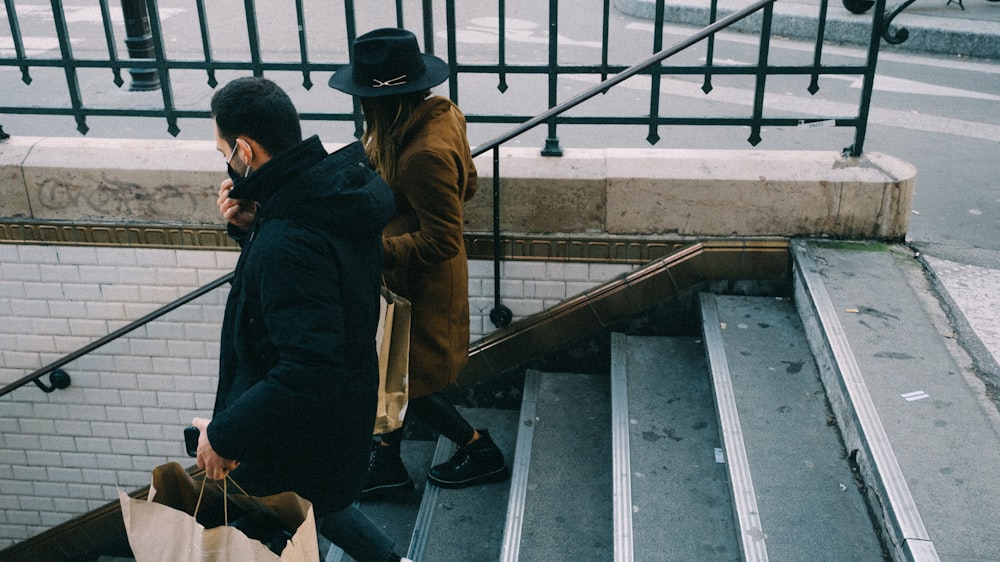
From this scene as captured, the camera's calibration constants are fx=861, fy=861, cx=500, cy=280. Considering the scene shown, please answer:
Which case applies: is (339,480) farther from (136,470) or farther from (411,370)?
(136,470)

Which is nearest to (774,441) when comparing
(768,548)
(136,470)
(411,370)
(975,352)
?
(768,548)

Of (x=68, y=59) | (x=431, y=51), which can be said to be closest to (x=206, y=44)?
(x=68, y=59)

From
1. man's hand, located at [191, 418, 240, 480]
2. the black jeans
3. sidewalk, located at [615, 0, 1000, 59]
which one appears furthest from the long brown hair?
sidewalk, located at [615, 0, 1000, 59]

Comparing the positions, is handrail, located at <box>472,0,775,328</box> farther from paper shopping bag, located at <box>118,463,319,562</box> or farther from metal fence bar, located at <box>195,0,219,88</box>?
paper shopping bag, located at <box>118,463,319,562</box>

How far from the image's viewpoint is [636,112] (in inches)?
277

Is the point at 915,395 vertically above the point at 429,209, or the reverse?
the point at 429,209

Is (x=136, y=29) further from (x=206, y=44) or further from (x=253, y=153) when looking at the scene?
(x=253, y=153)

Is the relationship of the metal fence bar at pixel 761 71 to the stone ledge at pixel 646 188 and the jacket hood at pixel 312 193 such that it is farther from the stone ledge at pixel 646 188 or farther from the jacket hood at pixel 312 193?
the jacket hood at pixel 312 193

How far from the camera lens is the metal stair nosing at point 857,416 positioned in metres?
2.31

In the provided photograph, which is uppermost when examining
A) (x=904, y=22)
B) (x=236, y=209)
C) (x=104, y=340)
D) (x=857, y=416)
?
(x=236, y=209)

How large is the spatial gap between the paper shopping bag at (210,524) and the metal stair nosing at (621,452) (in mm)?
1042

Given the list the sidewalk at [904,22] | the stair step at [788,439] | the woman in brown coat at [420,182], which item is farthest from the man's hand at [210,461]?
the sidewalk at [904,22]

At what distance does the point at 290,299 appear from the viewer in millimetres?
2135

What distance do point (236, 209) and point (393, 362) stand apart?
0.82 meters
